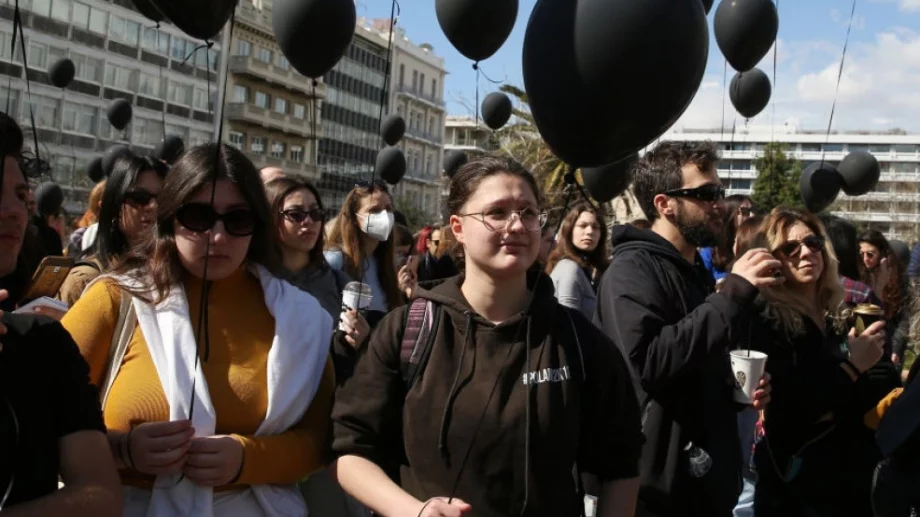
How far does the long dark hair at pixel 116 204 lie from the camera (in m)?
2.93

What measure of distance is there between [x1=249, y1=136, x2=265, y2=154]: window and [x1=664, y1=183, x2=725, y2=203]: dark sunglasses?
51.9 metres

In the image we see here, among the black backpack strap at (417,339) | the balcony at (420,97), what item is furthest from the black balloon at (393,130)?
the balcony at (420,97)

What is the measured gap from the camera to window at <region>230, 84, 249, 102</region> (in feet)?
175

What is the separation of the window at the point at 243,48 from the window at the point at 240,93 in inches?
66.6

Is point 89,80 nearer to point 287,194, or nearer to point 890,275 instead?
point 890,275

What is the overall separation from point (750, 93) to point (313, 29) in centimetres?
392

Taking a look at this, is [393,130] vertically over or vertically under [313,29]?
over

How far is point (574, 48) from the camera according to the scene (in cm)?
208

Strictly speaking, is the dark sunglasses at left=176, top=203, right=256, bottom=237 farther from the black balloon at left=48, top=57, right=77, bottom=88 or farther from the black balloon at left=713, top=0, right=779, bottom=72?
the black balloon at left=48, top=57, right=77, bottom=88

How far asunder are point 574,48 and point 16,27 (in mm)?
1141

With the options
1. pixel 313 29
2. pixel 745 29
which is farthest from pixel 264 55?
pixel 313 29

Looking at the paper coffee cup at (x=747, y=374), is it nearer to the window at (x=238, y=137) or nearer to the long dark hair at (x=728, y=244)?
the long dark hair at (x=728, y=244)

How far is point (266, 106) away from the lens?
55188 mm

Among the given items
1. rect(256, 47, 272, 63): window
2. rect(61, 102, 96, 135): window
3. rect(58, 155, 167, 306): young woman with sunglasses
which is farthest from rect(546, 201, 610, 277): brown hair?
rect(256, 47, 272, 63): window
